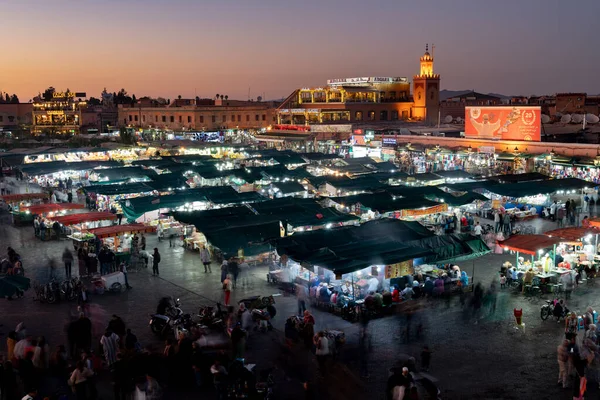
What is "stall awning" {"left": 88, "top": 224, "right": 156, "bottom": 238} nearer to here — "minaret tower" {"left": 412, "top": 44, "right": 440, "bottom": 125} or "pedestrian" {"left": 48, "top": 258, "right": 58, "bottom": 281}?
"pedestrian" {"left": 48, "top": 258, "right": 58, "bottom": 281}

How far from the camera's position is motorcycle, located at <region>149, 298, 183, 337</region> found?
11.6 m

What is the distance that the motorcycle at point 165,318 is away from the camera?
11.6m

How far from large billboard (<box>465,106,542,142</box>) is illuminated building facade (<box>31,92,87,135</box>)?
205 feet

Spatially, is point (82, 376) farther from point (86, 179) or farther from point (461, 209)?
point (86, 179)

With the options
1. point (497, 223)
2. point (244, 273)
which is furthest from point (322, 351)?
point (497, 223)

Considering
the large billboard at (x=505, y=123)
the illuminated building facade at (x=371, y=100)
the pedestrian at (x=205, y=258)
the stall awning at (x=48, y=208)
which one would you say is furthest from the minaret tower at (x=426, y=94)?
the pedestrian at (x=205, y=258)

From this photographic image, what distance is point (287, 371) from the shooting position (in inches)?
396

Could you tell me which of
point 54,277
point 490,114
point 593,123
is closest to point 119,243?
point 54,277

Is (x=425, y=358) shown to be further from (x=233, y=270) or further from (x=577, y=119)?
(x=577, y=119)

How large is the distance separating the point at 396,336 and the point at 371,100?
58.6 m

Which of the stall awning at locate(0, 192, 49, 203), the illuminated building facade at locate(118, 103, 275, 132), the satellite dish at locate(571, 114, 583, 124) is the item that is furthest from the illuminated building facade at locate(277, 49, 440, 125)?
the stall awning at locate(0, 192, 49, 203)

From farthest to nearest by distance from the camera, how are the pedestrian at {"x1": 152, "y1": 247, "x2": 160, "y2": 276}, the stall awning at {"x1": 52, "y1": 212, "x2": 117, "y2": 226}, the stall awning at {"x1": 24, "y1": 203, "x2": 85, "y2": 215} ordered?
the stall awning at {"x1": 24, "y1": 203, "x2": 85, "y2": 215}, the stall awning at {"x1": 52, "y1": 212, "x2": 117, "y2": 226}, the pedestrian at {"x1": 152, "y1": 247, "x2": 160, "y2": 276}

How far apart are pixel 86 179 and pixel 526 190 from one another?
22.8m

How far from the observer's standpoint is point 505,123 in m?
35.9
